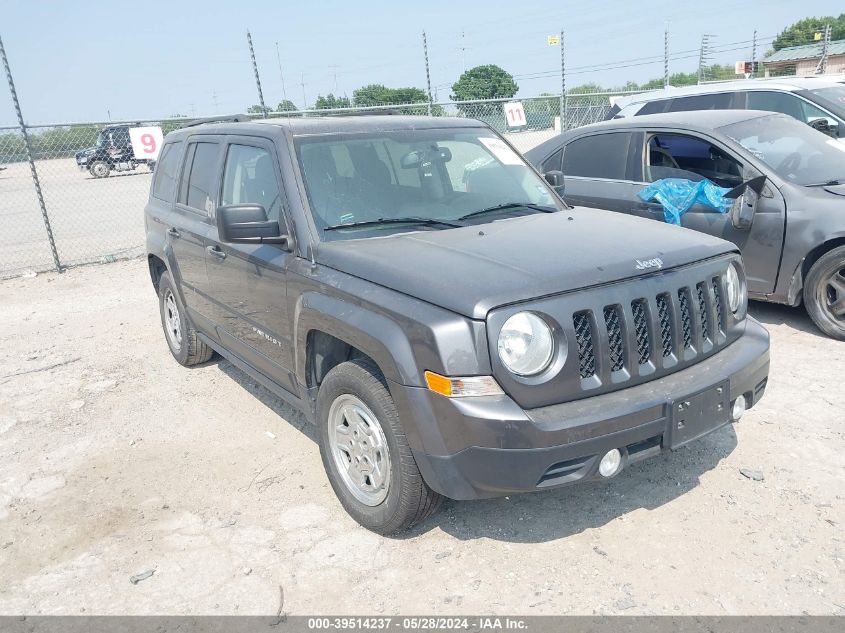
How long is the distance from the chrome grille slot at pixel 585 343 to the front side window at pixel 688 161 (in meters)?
4.00

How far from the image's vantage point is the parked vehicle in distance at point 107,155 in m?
23.8

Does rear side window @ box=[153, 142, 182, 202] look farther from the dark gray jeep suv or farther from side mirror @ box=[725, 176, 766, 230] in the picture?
side mirror @ box=[725, 176, 766, 230]

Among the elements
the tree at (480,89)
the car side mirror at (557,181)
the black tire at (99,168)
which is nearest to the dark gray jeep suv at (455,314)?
the car side mirror at (557,181)

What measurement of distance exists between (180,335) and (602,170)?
422cm

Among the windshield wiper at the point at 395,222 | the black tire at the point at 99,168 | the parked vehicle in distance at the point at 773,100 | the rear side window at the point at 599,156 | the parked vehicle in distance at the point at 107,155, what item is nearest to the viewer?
the windshield wiper at the point at 395,222

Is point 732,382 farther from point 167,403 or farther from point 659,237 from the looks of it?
point 167,403

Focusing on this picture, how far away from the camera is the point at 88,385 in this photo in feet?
18.7

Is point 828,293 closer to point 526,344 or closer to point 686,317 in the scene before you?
point 686,317

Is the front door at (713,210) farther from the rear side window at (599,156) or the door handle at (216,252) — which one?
the door handle at (216,252)

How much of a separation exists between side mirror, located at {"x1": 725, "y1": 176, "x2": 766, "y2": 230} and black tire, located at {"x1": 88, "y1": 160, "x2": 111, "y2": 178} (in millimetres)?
25106

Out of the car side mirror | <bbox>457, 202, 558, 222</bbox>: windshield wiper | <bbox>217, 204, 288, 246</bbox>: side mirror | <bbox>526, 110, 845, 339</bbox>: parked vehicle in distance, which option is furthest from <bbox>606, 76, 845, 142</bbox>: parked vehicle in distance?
<bbox>217, 204, 288, 246</bbox>: side mirror

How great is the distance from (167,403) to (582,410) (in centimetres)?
361

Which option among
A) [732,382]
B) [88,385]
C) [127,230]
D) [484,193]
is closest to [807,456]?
[732,382]

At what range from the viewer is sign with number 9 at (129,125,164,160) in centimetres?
1198
